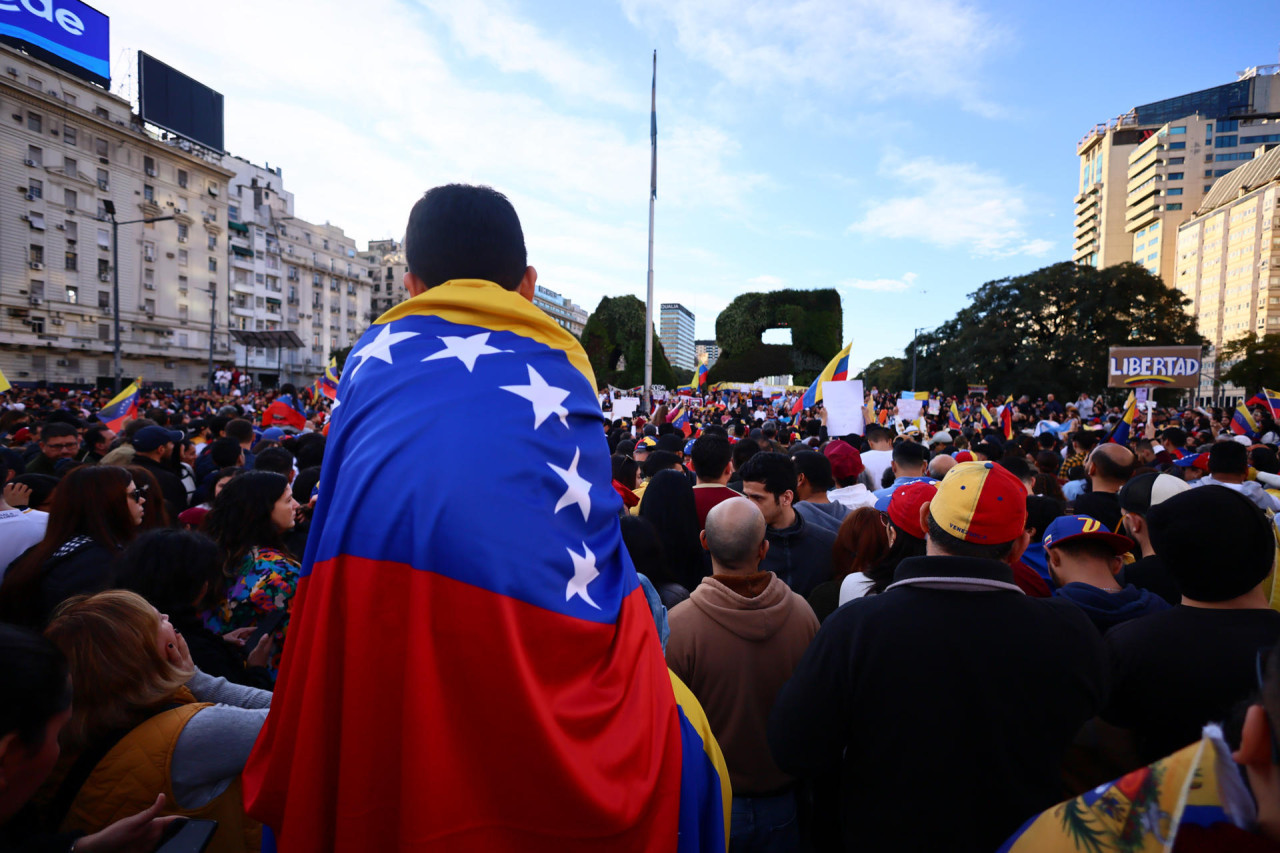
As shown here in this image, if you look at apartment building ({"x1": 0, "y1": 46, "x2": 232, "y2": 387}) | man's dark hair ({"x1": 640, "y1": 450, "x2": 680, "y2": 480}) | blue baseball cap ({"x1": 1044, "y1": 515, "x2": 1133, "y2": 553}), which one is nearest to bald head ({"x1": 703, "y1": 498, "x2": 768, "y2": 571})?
blue baseball cap ({"x1": 1044, "y1": 515, "x2": 1133, "y2": 553})

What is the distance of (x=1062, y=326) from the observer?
142 feet

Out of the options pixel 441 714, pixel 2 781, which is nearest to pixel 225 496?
pixel 2 781

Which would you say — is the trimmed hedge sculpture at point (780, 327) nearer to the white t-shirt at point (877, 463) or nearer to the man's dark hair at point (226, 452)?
the white t-shirt at point (877, 463)

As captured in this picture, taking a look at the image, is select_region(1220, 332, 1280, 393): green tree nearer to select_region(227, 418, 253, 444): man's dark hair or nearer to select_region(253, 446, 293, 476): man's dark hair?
select_region(227, 418, 253, 444): man's dark hair

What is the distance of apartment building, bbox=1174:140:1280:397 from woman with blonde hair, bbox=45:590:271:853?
83.4m

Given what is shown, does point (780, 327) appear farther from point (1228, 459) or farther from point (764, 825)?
point (764, 825)

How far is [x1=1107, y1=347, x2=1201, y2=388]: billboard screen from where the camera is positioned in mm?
14664

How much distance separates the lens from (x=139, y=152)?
52500mm

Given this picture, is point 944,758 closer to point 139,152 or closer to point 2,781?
point 2,781

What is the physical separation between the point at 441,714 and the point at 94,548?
9.87 ft

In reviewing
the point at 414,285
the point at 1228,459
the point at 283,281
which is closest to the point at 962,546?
the point at 414,285

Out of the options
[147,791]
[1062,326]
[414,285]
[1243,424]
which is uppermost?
[1062,326]

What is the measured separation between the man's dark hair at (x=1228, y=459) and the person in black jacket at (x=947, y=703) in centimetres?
453

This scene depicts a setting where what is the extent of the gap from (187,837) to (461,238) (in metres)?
1.56
